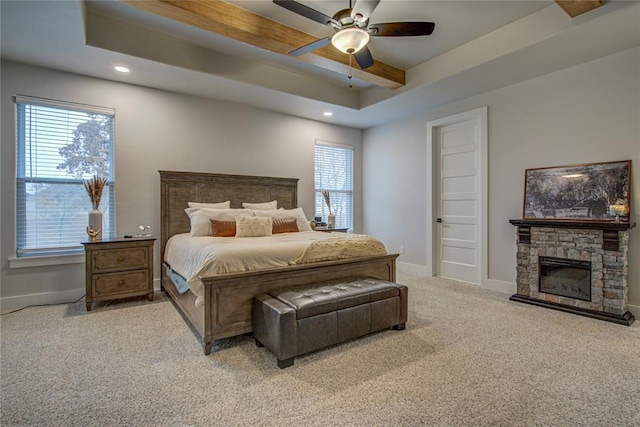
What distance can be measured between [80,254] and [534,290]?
5.62 metres

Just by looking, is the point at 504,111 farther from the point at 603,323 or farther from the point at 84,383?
the point at 84,383

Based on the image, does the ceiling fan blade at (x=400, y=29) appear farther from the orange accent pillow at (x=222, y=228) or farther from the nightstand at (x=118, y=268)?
the nightstand at (x=118, y=268)

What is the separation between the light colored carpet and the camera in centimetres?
170

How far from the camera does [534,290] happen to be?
12.1 ft

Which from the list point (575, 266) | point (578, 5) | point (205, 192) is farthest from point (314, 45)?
point (575, 266)

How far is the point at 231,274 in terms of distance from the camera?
2451 millimetres

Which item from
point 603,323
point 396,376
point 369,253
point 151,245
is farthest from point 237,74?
point 603,323

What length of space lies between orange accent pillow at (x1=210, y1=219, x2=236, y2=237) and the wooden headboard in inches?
32.7

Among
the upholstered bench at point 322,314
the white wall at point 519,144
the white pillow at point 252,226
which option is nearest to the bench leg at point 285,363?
the upholstered bench at point 322,314

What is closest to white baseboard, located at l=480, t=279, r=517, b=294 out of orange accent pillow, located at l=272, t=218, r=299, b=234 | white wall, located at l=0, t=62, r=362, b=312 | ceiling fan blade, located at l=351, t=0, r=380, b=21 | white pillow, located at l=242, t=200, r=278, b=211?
orange accent pillow, located at l=272, t=218, r=299, b=234

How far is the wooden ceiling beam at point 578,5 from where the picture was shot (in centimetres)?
248

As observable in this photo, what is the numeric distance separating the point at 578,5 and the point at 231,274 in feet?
11.9

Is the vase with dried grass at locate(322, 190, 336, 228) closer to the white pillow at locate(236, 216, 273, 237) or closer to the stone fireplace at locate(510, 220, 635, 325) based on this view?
the white pillow at locate(236, 216, 273, 237)

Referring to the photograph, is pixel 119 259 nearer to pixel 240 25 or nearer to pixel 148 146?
pixel 148 146
